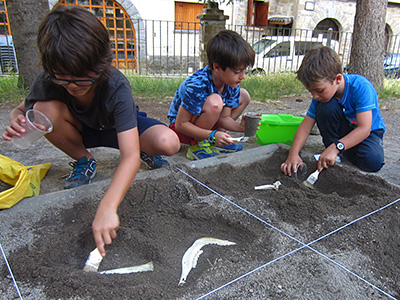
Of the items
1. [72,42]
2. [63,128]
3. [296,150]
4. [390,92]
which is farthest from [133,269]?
[390,92]

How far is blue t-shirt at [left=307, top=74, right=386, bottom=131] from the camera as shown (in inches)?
77.8

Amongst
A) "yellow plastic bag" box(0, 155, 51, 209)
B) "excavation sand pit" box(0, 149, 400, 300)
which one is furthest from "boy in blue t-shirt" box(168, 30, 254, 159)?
"yellow plastic bag" box(0, 155, 51, 209)

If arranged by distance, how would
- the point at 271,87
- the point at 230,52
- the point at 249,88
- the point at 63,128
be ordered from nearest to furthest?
1. the point at 63,128
2. the point at 230,52
3. the point at 249,88
4. the point at 271,87

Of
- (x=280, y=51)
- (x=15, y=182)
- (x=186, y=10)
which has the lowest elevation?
(x=15, y=182)

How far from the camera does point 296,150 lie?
208 centimetres

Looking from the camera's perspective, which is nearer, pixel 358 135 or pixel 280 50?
pixel 358 135

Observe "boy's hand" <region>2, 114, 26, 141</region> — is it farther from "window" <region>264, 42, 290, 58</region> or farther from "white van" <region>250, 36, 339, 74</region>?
"window" <region>264, 42, 290, 58</region>

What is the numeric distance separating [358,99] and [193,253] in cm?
148

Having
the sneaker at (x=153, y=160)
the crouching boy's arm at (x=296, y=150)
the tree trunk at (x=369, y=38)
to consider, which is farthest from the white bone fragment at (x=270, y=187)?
the tree trunk at (x=369, y=38)

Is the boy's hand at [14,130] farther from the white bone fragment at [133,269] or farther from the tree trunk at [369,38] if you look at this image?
the tree trunk at [369,38]

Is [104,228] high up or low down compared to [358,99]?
down

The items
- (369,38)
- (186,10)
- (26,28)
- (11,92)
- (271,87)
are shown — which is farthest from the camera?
(186,10)

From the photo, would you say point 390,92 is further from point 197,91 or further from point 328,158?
point 197,91

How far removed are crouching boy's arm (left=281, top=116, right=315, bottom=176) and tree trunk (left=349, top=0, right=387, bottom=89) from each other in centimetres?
341
